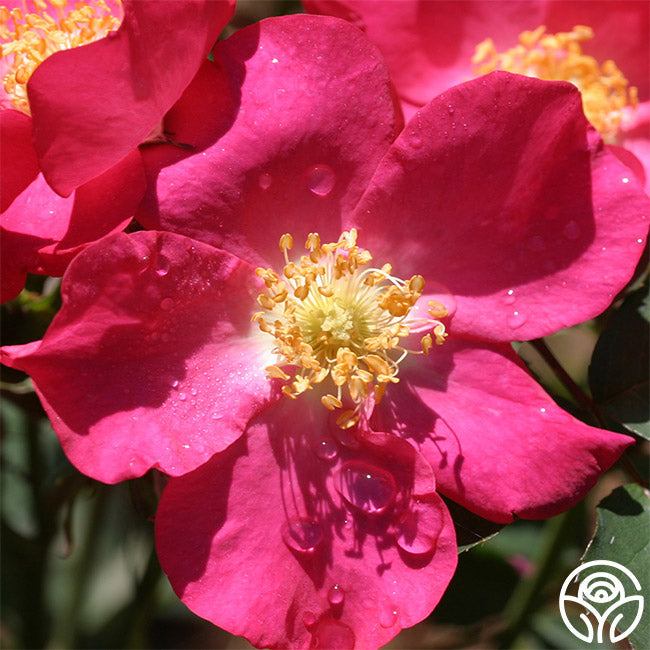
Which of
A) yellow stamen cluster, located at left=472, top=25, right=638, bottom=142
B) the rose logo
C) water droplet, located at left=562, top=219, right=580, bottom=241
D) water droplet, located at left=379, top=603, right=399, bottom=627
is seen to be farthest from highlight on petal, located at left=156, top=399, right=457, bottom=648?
yellow stamen cluster, located at left=472, top=25, right=638, bottom=142

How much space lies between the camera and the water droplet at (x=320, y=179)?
3.06 feet

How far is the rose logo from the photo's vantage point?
898mm

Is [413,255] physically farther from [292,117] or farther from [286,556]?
[286,556]

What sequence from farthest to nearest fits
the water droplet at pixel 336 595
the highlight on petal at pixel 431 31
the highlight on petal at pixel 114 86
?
1. the highlight on petal at pixel 431 31
2. the water droplet at pixel 336 595
3. the highlight on petal at pixel 114 86

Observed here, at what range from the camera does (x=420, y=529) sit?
2.84ft

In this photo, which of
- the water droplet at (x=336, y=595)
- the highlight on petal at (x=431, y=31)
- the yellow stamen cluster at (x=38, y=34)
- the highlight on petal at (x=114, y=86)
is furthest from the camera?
the highlight on petal at (x=431, y=31)

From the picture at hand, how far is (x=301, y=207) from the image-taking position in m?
0.94

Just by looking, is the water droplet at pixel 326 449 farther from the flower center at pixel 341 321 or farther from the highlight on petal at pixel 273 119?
the highlight on petal at pixel 273 119

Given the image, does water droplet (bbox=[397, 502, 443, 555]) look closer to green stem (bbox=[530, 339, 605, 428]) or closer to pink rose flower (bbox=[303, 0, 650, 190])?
green stem (bbox=[530, 339, 605, 428])

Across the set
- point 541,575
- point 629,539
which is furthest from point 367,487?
point 541,575

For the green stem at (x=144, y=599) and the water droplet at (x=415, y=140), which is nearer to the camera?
the water droplet at (x=415, y=140)

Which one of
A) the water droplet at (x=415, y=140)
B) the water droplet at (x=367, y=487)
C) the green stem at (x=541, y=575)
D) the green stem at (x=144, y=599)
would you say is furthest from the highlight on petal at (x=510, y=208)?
the green stem at (x=144, y=599)

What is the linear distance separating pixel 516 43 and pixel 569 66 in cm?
8

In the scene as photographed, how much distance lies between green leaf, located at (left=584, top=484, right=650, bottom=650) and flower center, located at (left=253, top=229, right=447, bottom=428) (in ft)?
0.88
